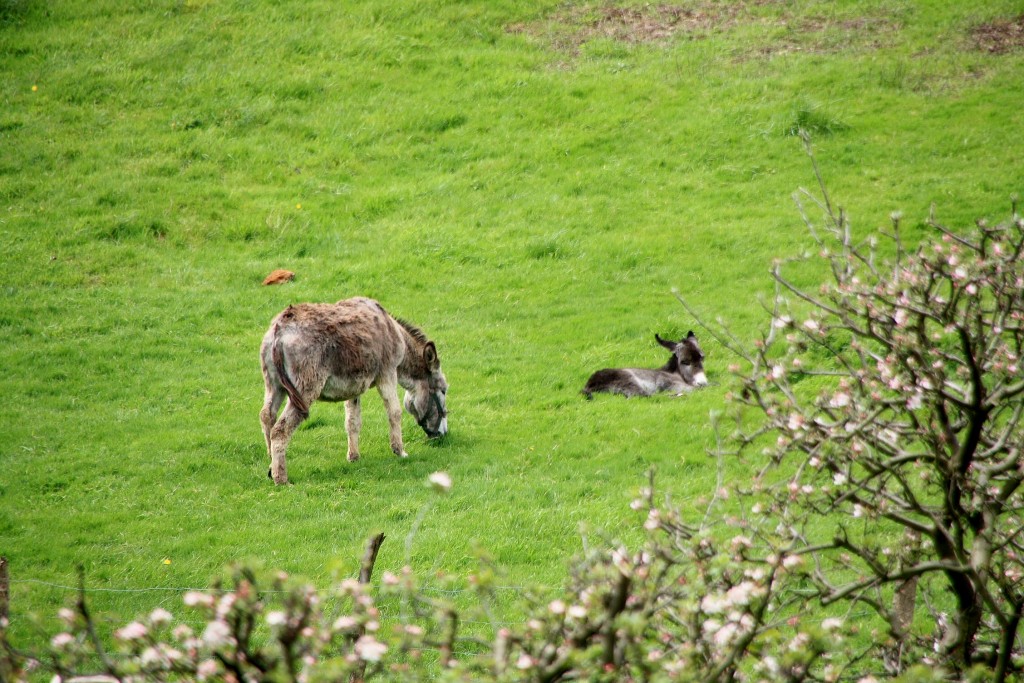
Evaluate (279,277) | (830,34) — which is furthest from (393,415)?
(830,34)

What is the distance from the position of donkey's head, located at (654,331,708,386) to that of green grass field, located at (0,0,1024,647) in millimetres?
425

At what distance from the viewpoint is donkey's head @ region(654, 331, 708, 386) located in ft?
51.0

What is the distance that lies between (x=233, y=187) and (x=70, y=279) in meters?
4.81

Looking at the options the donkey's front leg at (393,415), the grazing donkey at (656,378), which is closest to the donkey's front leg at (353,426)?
the donkey's front leg at (393,415)

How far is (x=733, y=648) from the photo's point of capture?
416 centimetres

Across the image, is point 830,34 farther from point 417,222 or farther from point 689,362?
point 689,362

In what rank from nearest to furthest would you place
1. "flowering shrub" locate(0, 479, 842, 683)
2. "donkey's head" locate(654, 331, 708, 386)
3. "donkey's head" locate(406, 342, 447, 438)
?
"flowering shrub" locate(0, 479, 842, 683) < "donkey's head" locate(406, 342, 447, 438) < "donkey's head" locate(654, 331, 708, 386)

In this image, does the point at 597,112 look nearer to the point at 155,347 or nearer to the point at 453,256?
the point at 453,256

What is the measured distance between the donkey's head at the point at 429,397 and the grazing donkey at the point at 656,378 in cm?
223

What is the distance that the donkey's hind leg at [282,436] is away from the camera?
1278cm

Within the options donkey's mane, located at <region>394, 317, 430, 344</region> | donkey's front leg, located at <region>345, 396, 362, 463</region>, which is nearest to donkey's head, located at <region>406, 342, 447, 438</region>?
donkey's mane, located at <region>394, 317, 430, 344</region>

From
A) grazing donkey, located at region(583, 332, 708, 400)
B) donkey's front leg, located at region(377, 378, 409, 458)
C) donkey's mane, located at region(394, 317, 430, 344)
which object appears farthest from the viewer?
grazing donkey, located at region(583, 332, 708, 400)

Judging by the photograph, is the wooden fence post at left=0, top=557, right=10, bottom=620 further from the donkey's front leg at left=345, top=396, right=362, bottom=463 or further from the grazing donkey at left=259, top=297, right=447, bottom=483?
the donkey's front leg at left=345, top=396, right=362, bottom=463

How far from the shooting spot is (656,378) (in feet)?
51.0
